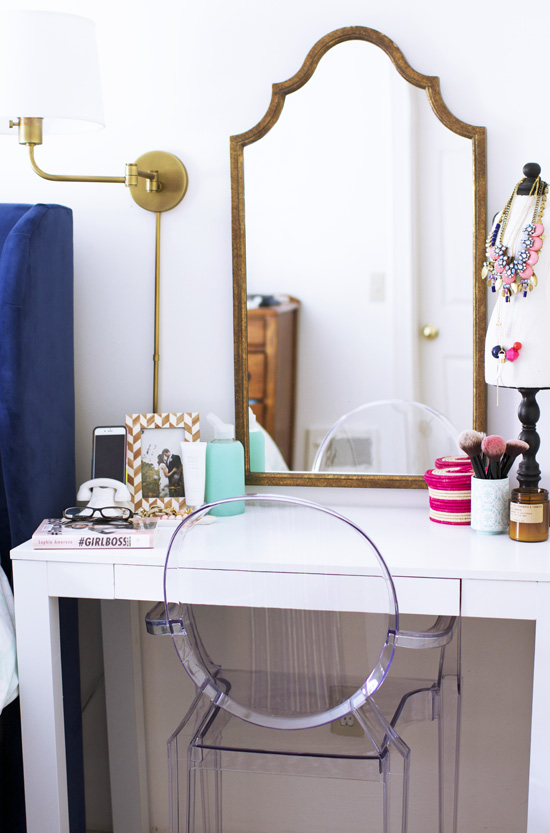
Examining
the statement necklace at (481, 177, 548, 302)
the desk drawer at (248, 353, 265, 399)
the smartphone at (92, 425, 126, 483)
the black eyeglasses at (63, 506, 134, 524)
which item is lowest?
the black eyeglasses at (63, 506, 134, 524)

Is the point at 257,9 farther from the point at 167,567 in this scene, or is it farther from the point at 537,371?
the point at 167,567

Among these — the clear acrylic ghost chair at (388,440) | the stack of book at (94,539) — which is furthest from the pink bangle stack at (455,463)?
the stack of book at (94,539)

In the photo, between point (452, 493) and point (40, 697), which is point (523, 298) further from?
point (40, 697)

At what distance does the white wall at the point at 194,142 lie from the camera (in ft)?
5.07

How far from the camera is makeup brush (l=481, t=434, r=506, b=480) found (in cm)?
141

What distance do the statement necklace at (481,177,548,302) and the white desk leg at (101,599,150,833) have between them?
1.07 meters

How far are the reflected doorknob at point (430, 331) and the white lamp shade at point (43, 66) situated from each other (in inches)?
30.1

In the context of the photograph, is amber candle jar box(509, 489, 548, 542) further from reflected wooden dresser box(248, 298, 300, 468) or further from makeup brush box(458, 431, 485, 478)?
reflected wooden dresser box(248, 298, 300, 468)

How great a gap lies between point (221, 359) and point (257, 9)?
2.33ft

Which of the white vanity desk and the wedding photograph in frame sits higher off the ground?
the wedding photograph in frame

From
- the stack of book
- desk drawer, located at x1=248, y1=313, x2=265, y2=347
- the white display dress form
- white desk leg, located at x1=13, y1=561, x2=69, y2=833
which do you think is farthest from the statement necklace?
white desk leg, located at x1=13, y1=561, x2=69, y2=833

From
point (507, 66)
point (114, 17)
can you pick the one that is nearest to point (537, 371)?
point (507, 66)

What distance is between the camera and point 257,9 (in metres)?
1.60

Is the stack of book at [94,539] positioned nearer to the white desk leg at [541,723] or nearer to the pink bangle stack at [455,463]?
the pink bangle stack at [455,463]
